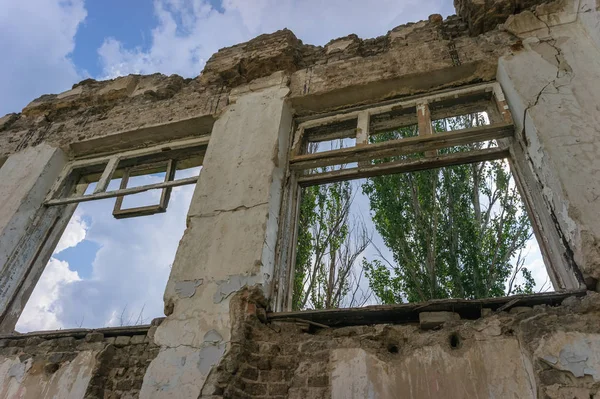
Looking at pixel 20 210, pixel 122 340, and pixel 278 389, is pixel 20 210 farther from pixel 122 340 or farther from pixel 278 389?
pixel 278 389

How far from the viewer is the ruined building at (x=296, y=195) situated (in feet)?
6.57

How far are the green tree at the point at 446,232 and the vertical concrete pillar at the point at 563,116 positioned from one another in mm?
2708

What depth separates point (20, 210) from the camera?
12.5 ft

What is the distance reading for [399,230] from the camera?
741cm

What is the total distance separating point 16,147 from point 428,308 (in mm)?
4978

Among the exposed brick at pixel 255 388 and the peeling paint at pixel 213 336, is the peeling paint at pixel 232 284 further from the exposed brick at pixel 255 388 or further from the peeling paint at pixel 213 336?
the exposed brick at pixel 255 388

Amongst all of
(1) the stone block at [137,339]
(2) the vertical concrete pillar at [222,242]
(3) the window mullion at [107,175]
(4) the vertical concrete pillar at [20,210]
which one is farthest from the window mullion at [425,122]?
(4) the vertical concrete pillar at [20,210]

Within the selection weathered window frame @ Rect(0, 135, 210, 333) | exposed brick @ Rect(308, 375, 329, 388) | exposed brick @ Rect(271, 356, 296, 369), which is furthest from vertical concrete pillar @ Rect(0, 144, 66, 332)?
exposed brick @ Rect(308, 375, 329, 388)

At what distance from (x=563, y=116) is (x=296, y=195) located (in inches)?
80.6

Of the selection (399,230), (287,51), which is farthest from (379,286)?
(287,51)

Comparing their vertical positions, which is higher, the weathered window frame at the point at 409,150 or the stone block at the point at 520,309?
the weathered window frame at the point at 409,150

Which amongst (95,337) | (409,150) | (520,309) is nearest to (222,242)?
(95,337)

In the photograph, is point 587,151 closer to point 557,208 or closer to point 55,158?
point 557,208

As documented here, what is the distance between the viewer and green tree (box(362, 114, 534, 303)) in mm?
6488
